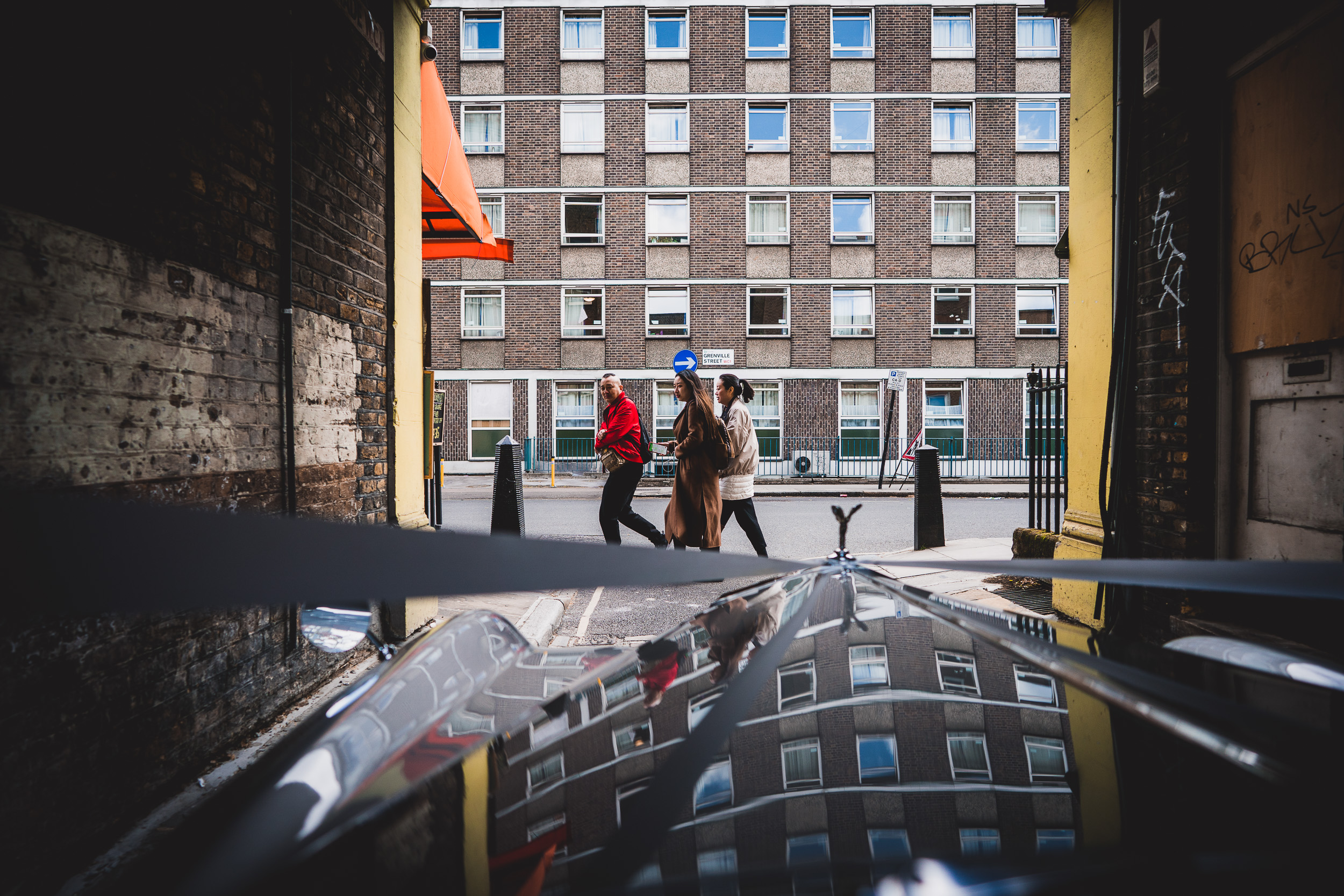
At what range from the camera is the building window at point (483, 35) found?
66.6 feet

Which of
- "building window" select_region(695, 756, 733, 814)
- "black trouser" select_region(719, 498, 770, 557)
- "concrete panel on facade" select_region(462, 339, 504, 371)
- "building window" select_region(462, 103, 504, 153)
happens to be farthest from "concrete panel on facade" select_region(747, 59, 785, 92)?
"building window" select_region(695, 756, 733, 814)

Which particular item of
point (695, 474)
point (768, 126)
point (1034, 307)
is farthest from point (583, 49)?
point (695, 474)

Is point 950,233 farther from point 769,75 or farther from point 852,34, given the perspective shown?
point 769,75

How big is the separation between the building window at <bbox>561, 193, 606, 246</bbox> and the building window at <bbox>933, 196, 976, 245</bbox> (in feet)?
33.1

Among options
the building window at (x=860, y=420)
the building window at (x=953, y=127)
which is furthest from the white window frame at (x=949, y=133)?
the building window at (x=860, y=420)

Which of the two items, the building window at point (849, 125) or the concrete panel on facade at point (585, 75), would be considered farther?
the building window at point (849, 125)

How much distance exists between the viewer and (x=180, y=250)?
7.89 ft

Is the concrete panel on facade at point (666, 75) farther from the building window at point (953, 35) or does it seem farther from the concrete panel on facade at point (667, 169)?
the building window at point (953, 35)

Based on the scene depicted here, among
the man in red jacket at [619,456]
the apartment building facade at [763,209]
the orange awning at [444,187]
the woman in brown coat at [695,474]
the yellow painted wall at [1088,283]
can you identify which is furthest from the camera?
the apartment building facade at [763,209]

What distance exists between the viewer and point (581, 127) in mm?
20328

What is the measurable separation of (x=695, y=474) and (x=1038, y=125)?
20887mm

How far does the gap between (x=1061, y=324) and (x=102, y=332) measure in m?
22.4

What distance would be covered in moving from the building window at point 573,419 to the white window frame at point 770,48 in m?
11.0

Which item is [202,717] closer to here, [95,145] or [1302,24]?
[95,145]
